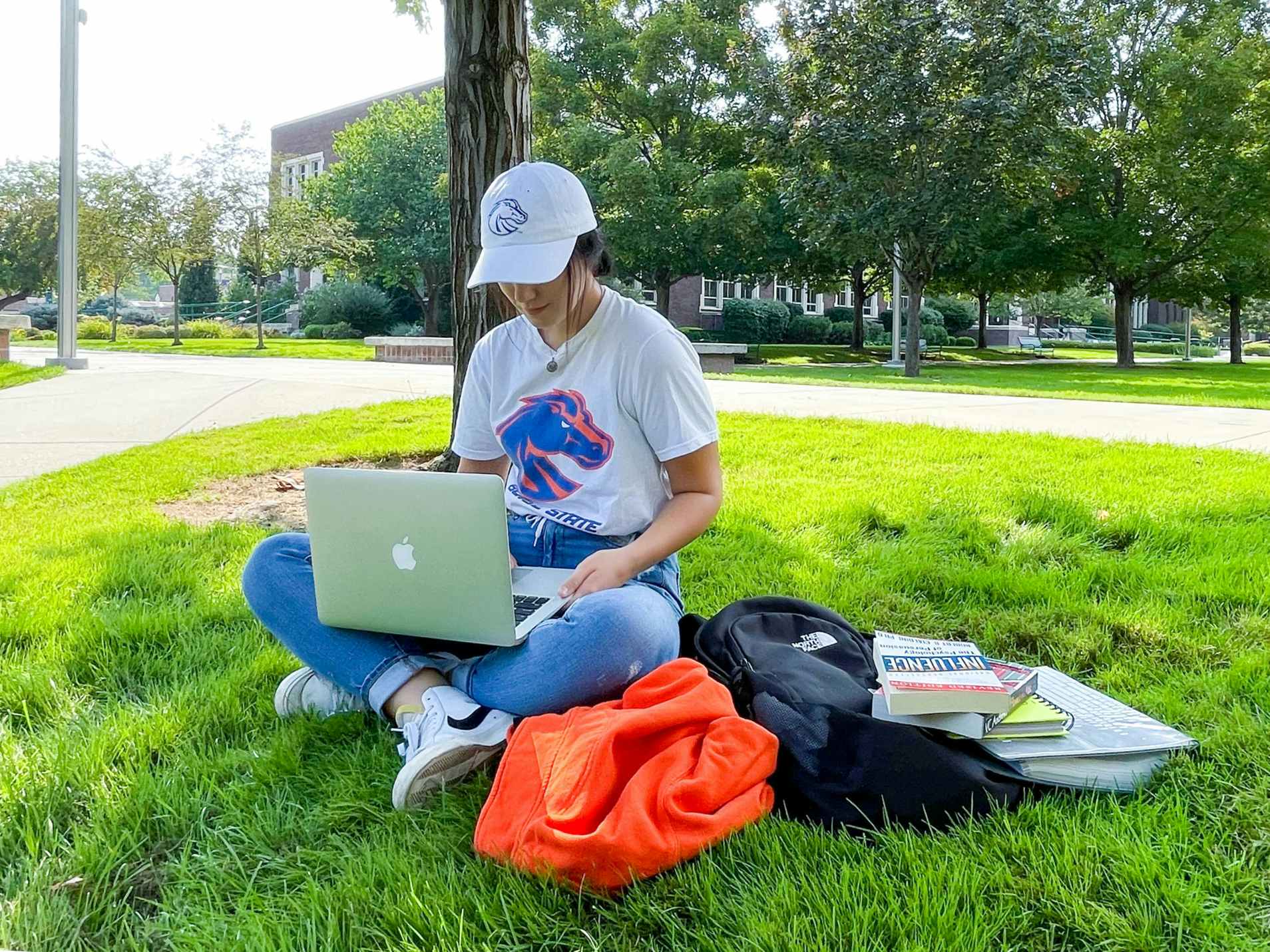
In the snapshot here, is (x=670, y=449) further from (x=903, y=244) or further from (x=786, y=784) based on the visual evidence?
(x=903, y=244)

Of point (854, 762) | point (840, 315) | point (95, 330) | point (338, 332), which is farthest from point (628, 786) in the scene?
point (95, 330)

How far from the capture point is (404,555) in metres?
1.97

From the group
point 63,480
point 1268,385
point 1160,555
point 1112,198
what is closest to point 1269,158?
point 1112,198

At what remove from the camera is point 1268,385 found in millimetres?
14977

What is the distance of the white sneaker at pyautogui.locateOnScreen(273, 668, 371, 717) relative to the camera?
2355mm

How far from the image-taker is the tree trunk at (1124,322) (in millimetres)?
23016

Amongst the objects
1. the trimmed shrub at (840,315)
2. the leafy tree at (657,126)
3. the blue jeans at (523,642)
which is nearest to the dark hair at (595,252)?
the blue jeans at (523,642)

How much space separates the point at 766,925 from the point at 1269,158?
2285 cm

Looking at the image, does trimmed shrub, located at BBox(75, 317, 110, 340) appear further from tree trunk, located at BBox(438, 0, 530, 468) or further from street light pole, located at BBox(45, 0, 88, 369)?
tree trunk, located at BBox(438, 0, 530, 468)

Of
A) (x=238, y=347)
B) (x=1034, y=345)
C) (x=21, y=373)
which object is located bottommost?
(x=21, y=373)

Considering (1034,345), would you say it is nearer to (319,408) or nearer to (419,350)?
(419,350)

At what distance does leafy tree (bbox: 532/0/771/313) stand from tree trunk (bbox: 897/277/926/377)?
5.64 meters

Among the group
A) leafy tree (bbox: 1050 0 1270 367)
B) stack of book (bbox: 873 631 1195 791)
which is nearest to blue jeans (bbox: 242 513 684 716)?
stack of book (bbox: 873 631 1195 791)

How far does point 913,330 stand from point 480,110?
14754 mm
